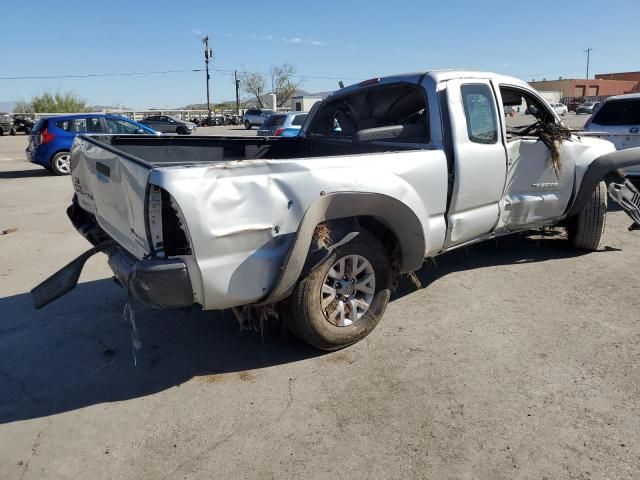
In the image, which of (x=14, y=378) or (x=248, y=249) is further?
(x=14, y=378)

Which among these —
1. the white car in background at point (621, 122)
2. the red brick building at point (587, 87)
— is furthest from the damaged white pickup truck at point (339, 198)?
the red brick building at point (587, 87)

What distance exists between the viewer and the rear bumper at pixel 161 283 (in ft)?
9.15

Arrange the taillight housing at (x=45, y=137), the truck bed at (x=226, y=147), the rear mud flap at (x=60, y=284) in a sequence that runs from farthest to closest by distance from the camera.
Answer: the taillight housing at (x=45, y=137), the truck bed at (x=226, y=147), the rear mud flap at (x=60, y=284)

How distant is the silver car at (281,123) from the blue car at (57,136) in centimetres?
503

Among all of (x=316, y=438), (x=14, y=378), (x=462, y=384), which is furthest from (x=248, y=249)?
(x=14, y=378)

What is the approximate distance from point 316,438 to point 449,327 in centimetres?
174

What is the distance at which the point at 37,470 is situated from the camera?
2.59 metres

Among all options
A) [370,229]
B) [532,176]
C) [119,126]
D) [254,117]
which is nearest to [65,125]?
[119,126]

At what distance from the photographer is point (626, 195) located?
592 cm

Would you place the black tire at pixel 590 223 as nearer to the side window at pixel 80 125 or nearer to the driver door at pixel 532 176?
the driver door at pixel 532 176

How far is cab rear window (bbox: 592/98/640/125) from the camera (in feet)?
28.3

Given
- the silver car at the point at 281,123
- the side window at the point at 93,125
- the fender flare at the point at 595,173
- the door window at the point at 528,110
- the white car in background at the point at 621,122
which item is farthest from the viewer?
the silver car at the point at 281,123

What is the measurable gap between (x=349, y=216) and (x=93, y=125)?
12559 mm

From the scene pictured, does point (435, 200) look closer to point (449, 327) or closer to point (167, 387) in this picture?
point (449, 327)
